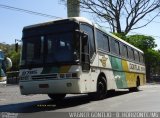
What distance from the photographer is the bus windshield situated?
42.8 feet

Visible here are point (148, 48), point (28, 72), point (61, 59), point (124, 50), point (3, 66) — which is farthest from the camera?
point (148, 48)

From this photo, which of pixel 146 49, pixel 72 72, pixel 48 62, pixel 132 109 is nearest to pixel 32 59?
pixel 48 62

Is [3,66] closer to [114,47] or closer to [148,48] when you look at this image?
[114,47]

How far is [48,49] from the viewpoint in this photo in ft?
43.7

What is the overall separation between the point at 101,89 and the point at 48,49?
131 inches

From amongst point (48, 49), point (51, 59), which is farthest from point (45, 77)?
point (48, 49)

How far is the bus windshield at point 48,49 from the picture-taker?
42.8 feet

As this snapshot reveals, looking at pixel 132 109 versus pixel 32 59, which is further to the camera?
pixel 32 59

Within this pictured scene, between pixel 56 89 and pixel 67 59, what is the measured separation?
43.1 inches

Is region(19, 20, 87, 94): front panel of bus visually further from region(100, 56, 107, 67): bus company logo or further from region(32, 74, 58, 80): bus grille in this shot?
region(100, 56, 107, 67): bus company logo

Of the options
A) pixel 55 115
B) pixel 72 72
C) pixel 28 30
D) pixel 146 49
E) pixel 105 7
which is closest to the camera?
pixel 55 115

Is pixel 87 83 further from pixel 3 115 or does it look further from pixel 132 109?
pixel 3 115

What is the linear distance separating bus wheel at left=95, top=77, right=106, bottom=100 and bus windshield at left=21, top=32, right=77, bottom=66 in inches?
104

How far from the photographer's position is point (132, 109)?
38.1 ft
